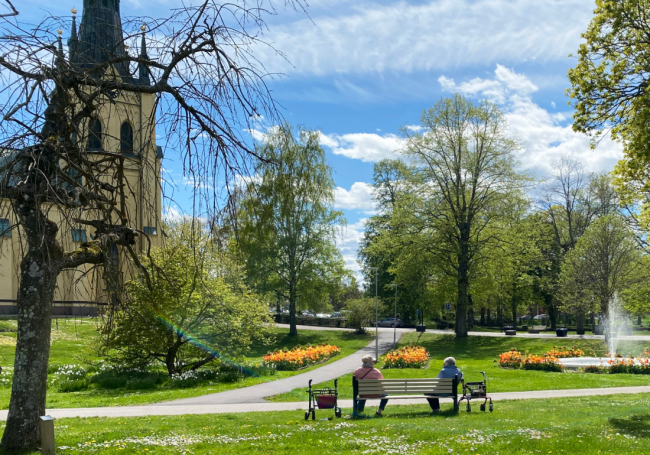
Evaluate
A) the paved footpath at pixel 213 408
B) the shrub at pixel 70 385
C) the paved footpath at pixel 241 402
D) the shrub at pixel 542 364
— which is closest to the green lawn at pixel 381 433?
the paved footpath at pixel 213 408

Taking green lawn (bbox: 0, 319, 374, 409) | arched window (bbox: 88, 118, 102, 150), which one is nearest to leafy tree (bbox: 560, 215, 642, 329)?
green lawn (bbox: 0, 319, 374, 409)

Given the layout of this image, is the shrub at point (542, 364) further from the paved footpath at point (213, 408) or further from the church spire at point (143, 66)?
the church spire at point (143, 66)

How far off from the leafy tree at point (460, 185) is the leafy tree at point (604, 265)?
19.8 feet

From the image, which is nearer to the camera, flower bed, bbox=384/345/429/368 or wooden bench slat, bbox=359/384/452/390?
wooden bench slat, bbox=359/384/452/390

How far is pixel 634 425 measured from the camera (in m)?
9.16

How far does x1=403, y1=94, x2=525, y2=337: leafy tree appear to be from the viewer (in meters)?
37.1

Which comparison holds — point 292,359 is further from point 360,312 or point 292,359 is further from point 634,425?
point 360,312

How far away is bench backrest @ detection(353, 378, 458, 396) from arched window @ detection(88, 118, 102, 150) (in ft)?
22.2

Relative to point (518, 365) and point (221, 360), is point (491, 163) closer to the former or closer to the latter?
point (518, 365)

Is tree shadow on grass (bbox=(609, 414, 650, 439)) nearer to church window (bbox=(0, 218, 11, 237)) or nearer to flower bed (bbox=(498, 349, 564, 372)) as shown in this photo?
church window (bbox=(0, 218, 11, 237))

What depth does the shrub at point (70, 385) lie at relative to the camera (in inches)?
720

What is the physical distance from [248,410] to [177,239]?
337 inches

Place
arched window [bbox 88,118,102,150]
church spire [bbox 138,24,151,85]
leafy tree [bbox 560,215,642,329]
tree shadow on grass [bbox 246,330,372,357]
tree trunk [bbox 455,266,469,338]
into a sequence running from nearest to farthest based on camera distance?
1. church spire [bbox 138,24,151,85]
2. arched window [bbox 88,118,102,150]
3. leafy tree [bbox 560,215,642,329]
4. tree trunk [bbox 455,266,469,338]
5. tree shadow on grass [bbox 246,330,372,357]

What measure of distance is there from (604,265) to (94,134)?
36.6 meters
